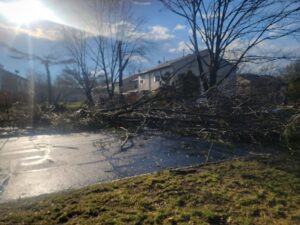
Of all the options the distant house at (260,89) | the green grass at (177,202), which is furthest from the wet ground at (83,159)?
the distant house at (260,89)

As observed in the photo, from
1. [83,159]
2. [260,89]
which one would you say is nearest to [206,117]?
[260,89]

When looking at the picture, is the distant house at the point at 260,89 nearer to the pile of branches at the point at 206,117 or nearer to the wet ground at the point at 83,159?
the pile of branches at the point at 206,117

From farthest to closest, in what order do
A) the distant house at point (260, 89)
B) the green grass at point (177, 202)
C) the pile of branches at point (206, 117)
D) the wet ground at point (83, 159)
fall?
the distant house at point (260, 89) → the pile of branches at point (206, 117) → the wet ground at point (83, 159) → the green grass at point (177, 202)

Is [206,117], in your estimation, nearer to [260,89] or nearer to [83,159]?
[260,89]

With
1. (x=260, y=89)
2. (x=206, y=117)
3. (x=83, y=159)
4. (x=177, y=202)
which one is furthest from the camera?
(x=260, y=89)

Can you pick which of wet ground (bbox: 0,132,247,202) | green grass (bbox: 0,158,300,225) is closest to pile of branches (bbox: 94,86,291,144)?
wet ground (bbox: 0,132,247,202)

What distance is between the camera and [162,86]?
11812 millimetres

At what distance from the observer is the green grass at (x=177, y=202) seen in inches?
151

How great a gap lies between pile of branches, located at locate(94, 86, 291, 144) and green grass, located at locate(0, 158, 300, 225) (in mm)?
2956

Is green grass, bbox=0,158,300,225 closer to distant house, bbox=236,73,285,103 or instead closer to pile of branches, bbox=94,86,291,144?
pile of branches, bbox=94,86,291,144

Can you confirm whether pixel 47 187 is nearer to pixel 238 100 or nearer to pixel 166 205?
pixel 166 205

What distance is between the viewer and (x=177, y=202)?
4.29 metres

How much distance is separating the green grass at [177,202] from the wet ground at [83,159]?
2.08 feet

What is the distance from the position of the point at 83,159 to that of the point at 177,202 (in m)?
3.35
